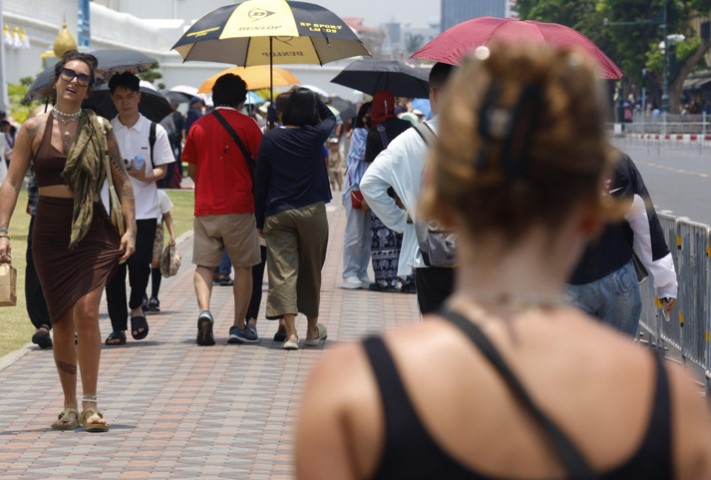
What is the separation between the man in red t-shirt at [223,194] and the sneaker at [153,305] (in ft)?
6.42

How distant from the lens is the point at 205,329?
401 inches

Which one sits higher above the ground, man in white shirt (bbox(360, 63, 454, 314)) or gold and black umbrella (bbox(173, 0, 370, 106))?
gold and black umbrella (bbox(173, 0, 370, 106))

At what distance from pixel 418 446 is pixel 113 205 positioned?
18.2 feet

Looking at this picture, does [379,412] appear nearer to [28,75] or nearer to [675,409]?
[675,409]

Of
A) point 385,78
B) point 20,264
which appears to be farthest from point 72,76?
point 20,264

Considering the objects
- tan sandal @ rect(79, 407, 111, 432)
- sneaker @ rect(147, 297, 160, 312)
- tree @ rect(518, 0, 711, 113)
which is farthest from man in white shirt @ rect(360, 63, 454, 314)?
tree @ rect(518, 0, 711, 113)

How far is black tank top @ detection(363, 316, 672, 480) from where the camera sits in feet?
5.75

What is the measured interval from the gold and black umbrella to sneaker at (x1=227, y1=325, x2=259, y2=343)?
6.47ft

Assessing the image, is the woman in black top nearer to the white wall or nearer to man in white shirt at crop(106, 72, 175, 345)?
man in white shirt at crop(106, 72, 175, 345)

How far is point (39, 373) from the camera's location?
9109mm

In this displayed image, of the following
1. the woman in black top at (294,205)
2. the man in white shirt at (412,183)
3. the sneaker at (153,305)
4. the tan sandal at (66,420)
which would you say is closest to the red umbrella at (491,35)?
the man in white shirt at (412,183)

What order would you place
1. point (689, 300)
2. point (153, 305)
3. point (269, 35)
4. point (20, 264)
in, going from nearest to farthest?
1. point (689, 300)
2. point (269, 35)
3. point (153, 305)
4. point (20, 264)

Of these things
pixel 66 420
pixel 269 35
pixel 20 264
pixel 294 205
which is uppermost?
pixel 269 35

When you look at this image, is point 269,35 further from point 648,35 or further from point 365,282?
point 648,35
